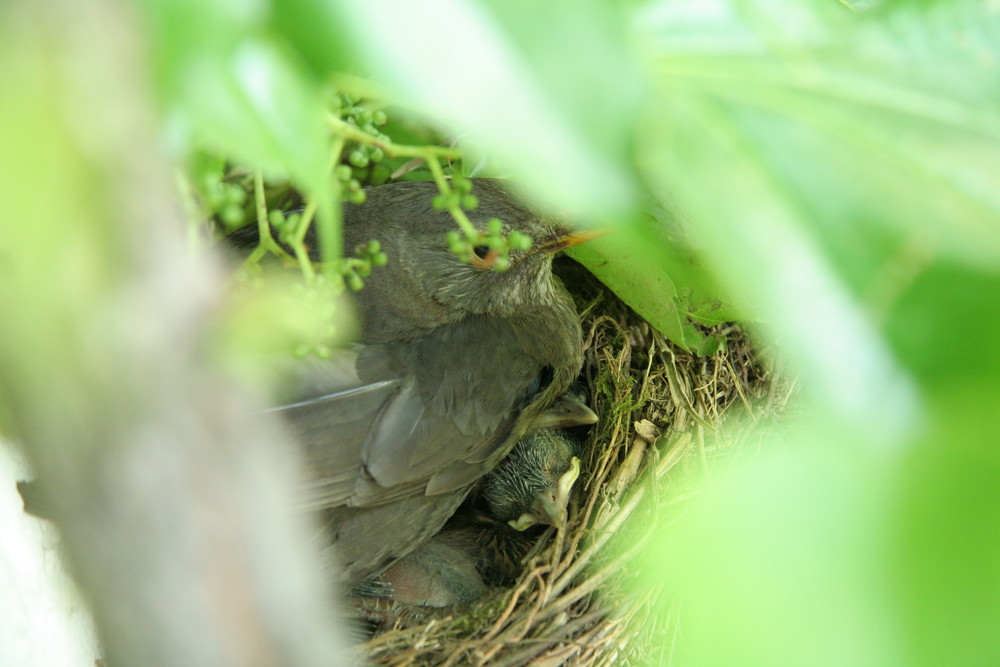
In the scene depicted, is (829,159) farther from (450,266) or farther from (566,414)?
(566,414)

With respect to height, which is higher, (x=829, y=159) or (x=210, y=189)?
(x=829, y=159)

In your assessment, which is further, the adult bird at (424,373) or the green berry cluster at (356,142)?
the adult bird at (424,373)

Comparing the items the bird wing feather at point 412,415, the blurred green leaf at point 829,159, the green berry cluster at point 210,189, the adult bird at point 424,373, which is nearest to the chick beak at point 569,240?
the adult bird at point 424,373

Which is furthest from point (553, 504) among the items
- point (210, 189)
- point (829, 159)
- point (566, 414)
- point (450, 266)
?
point (829, 159)

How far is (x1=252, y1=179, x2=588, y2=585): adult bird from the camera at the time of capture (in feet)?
4.96

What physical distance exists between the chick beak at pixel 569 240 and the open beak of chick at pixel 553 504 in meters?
0.55

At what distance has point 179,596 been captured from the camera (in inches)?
12.2

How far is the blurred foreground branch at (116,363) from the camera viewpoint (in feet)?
0.94

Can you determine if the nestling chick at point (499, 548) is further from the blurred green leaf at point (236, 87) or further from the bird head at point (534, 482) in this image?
the blurred green leaf at point (236, 87)

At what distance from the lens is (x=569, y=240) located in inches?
58.6

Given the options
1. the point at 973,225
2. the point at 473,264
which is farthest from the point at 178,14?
the point at 473,264

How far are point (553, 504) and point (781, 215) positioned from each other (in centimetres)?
149

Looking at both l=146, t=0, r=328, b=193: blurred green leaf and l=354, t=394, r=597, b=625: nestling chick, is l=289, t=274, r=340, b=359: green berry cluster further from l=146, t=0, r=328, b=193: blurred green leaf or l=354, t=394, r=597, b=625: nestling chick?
l=354, t=394, r=597, b=625: nestling chick

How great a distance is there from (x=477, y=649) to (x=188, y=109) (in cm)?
143
